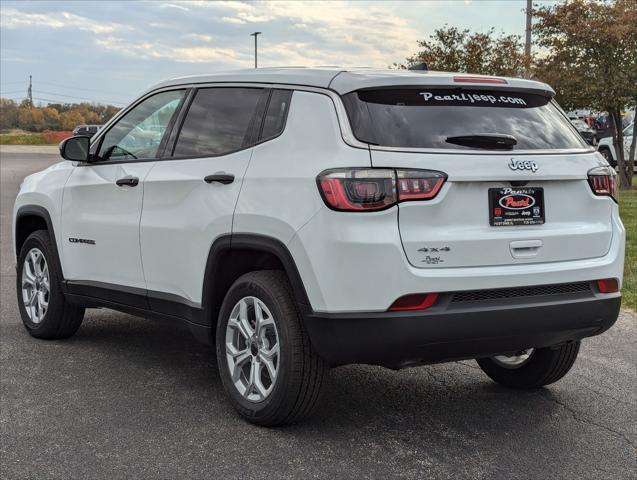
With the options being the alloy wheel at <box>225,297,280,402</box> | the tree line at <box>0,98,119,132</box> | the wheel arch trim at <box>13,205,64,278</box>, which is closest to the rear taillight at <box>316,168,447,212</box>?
the alloy wheel at <box>225,297,280,402</box>

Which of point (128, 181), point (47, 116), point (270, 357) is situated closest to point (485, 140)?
point (270, 357)

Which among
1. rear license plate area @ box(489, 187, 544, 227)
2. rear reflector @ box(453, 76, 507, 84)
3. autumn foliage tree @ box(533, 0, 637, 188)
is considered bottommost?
rear license plate area @ box(489, 187, 544, 227)

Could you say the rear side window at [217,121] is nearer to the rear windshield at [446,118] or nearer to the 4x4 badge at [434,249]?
the rear windshield at [446,118]

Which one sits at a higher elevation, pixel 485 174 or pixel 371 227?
pixel 485 174

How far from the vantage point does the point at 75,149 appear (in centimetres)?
586

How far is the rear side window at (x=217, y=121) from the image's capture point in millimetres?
4770

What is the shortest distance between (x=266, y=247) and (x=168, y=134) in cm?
132

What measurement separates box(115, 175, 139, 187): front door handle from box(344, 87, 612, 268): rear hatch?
1.74m

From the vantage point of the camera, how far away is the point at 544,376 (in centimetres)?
512

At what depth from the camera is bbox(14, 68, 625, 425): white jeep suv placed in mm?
3943

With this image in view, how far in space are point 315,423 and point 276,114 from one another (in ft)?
5.33

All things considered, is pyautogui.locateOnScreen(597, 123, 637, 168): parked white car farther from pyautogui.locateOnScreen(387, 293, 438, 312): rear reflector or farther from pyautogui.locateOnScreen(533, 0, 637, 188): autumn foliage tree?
pyautogui.locateOnScreen(387, 293, 438, 312): rear reflector

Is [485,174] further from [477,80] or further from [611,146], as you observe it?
[611,146]

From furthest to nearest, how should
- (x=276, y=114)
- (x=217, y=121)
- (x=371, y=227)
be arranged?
(x=217, y=121), (x=276, y=114), (x=371, y=227)
